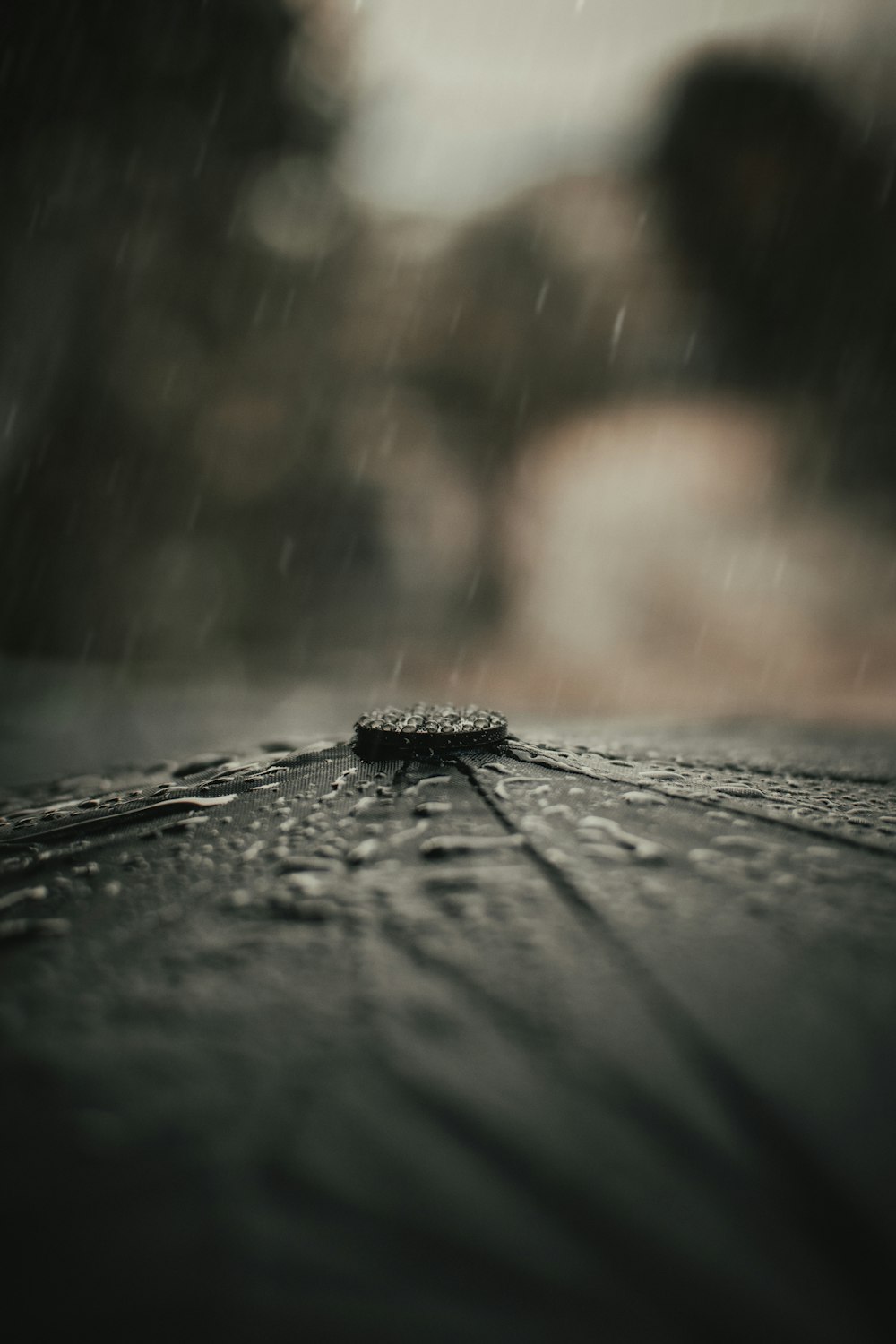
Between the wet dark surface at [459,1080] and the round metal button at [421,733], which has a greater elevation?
the round metal button at [421,733]

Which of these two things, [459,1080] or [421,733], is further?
[421,733]

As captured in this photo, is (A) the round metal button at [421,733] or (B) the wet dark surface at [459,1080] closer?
(B) the wet dark surface at [459,1080]

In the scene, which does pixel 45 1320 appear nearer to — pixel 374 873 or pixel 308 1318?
pixel 308 1318

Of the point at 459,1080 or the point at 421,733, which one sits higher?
the point at 421,733

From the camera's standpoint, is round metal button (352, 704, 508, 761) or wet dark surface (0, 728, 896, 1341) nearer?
wet dark surface (0, 728, 896, 1341)

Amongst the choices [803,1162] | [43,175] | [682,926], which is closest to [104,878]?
[682,926]
